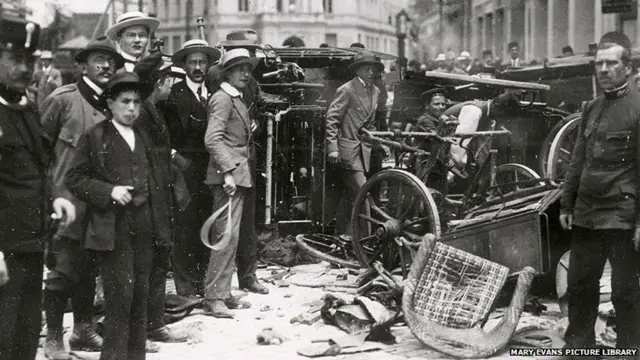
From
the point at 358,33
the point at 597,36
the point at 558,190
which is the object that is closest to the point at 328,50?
the point at 558,190

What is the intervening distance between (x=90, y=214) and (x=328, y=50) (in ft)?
20.0

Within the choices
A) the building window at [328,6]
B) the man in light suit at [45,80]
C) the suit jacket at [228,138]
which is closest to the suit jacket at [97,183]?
the suit jacket at [228,138]

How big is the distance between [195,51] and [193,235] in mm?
1697

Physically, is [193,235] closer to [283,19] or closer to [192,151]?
[192,151]

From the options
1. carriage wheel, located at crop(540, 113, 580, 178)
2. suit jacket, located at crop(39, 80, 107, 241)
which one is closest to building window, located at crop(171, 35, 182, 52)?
carriage wheel, located at crop(540, 113, 580, 178)

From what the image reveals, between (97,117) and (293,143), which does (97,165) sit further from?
(293,143)

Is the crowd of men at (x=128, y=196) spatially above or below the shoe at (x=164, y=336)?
above

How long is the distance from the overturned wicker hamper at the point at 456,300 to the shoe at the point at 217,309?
1.67 m

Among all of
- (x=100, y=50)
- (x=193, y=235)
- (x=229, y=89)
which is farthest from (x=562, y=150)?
(x=100, y=50)

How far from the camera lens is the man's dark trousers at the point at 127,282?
4.64 m

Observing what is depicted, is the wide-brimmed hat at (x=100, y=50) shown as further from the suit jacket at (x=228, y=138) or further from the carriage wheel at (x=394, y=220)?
the carriage wheel at (x=394, y=220)

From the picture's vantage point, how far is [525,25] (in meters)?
27.0

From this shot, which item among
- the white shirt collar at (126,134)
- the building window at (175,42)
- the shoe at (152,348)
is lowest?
the shoe at (152,348)

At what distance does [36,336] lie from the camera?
4617 millimetres
